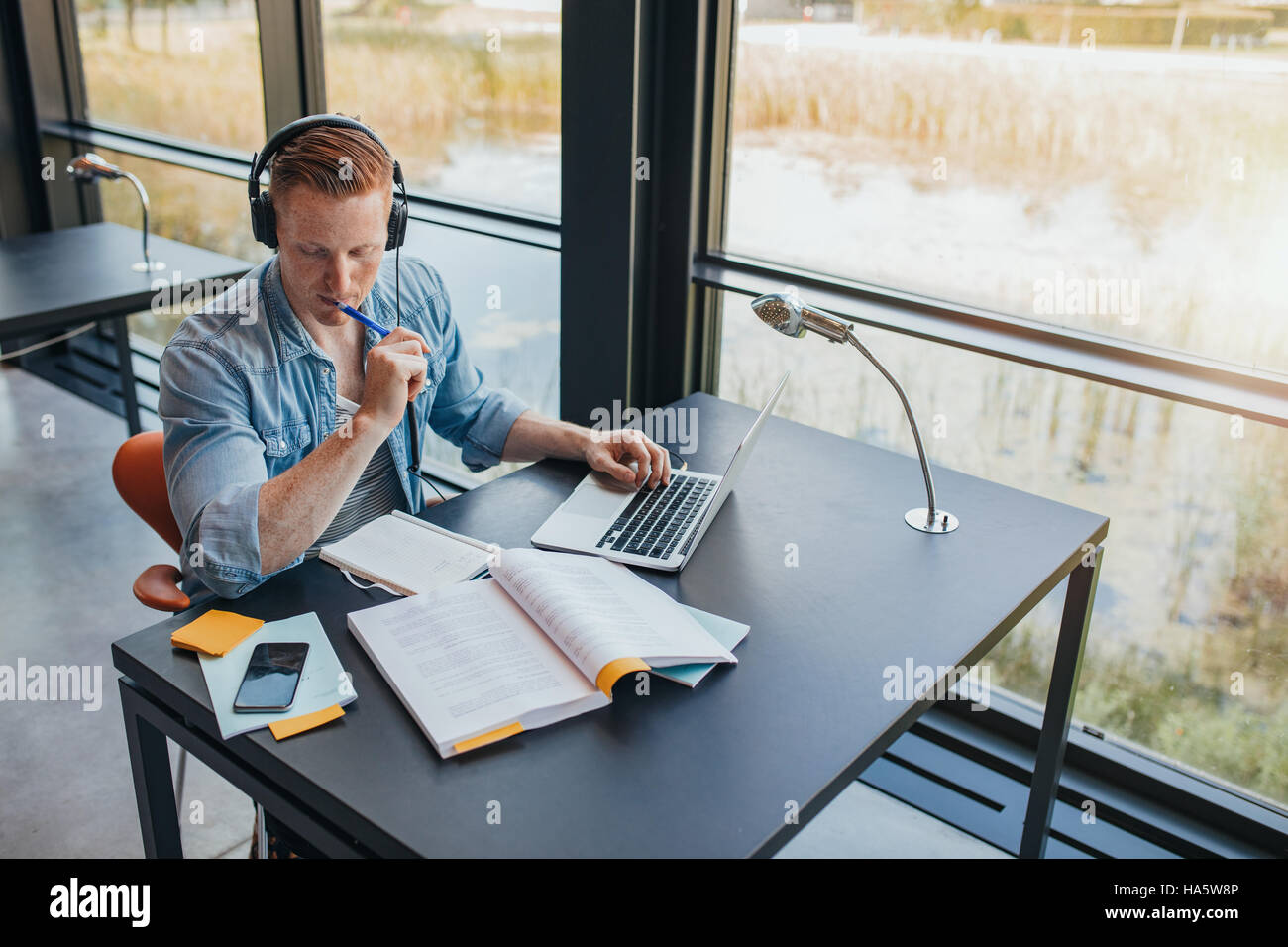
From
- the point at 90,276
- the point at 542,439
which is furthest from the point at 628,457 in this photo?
the point at 90,276

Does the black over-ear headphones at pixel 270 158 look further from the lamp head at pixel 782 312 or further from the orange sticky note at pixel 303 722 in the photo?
the orange sticky note at pixel 303 722

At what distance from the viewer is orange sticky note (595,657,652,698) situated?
1.20 metres

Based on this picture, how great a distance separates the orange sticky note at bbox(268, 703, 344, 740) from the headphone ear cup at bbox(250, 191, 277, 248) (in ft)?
2.59

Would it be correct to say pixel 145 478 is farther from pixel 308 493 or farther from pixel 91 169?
pixel 91 169

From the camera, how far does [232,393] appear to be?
1553 millimetres

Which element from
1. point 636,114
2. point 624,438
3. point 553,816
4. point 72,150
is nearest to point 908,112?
point 636,114

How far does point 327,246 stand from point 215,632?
0.61 meters

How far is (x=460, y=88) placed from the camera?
2.91 m

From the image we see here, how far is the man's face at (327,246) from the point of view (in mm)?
1551

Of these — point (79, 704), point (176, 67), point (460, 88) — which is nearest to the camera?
point (79, 704)

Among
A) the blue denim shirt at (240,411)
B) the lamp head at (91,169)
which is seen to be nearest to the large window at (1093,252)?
the blue denim shirt at (240,411)

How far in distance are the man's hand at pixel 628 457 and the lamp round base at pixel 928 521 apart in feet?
1.34

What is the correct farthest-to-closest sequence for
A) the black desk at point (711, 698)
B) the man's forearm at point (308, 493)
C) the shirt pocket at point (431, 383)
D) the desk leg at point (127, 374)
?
the desk leg at point (127, 374) < the shirt pocket at point (431, 383) < the man's forearm at point (308, 493) < the black desk at point (711, 698)
